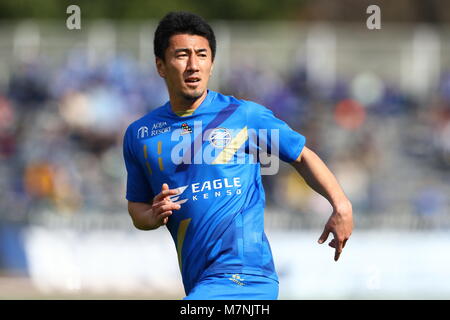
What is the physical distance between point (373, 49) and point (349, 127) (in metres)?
5.67

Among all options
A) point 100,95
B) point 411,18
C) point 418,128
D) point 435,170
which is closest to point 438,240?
point 435,170

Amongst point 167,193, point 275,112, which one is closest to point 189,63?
point 167,193

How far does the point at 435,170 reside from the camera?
66.4 feet

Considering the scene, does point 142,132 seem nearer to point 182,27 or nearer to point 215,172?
point 215,172

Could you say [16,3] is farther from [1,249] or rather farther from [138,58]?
[1,249]

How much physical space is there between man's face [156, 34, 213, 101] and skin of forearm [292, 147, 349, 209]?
2.44 ft

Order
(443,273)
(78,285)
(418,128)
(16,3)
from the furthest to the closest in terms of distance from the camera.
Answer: (16,3), (418,128), (78,285), (443,273)

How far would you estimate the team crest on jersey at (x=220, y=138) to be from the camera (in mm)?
5781

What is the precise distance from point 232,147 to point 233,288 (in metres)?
0.84

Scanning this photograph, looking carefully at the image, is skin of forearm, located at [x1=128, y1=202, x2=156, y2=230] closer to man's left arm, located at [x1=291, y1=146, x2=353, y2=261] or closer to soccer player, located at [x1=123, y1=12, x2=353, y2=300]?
soccer player, located at [x1=123, y1=12, x2=353, y2=300]

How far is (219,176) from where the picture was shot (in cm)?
575
